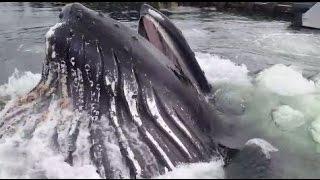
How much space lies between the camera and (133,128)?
4711 millimetres

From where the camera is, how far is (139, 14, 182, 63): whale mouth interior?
5742mm

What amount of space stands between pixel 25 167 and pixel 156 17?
2149 millimetres

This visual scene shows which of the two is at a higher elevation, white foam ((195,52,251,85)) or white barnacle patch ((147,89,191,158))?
white barnacle patch ((147,89,191,158))

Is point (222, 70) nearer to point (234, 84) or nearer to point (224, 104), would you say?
point (234, 84)

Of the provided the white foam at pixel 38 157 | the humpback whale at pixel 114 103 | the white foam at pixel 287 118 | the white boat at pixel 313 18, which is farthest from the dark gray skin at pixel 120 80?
the white boat at pixel 313 18

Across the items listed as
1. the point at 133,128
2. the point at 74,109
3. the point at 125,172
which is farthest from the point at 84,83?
the point at 125,172

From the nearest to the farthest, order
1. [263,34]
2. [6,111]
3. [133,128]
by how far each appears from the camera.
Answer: [133,128]
[6,111]
[263,34]

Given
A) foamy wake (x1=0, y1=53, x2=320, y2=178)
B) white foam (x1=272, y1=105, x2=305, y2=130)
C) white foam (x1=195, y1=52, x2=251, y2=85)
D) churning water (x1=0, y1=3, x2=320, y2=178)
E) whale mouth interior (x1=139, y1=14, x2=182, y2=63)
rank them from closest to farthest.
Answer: foamy wake (x1=0, y1=53, x2=320, y2=178)
churning water (x1=0, y1=3, x2=320, y2=178)
whale mouth interior (x1=139, y1=14, x2=182, y2=63)
white foam (x1=272, y1=105, x2=305, y2=130)
white foam (x1=195, y1=52, x2=251, y2=85)

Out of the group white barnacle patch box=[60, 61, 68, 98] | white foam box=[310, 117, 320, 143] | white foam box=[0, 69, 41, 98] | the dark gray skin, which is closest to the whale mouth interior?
the dark gray skin

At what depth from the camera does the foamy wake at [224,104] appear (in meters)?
4.48

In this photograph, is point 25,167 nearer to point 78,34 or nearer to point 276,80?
point 78,34

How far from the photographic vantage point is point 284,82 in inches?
299

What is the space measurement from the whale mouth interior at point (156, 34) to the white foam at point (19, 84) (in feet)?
9.56

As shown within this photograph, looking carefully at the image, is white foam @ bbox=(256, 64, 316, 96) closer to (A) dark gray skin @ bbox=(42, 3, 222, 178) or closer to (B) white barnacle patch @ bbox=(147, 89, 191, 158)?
(A) dark gray skin @ bbox=(42, 3, 222, 178)
